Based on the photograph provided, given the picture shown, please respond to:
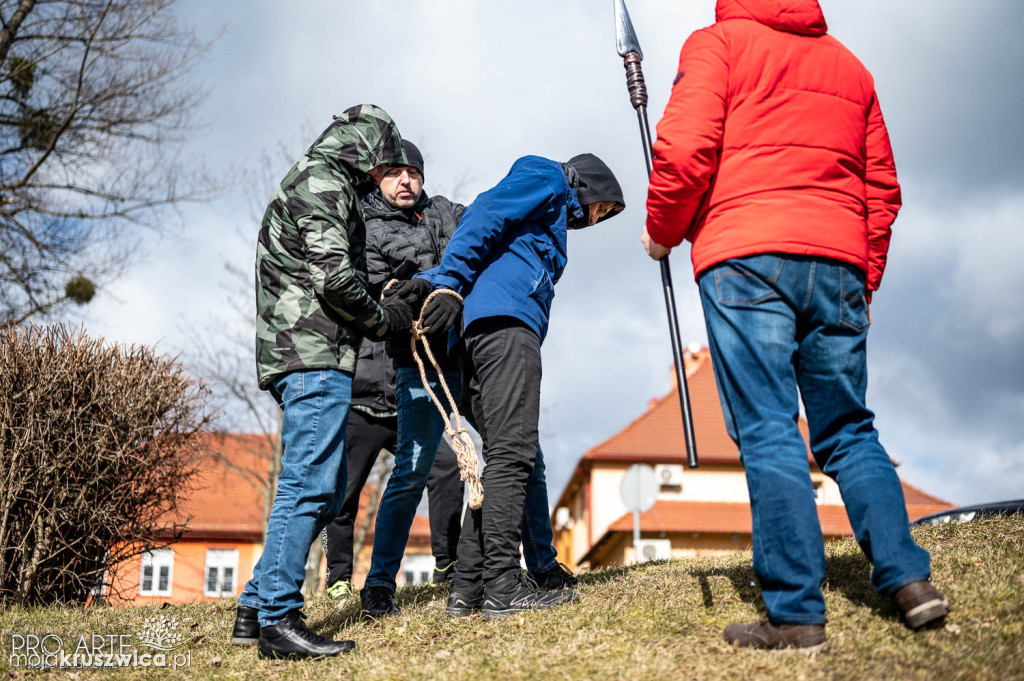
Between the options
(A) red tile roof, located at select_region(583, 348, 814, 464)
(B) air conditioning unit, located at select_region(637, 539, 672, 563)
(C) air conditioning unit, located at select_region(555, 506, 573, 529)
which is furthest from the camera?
(C) air conditioning unit, located at select_region(555, 506, 573, 529)

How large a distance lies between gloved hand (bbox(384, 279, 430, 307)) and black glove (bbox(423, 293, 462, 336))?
0.22 m

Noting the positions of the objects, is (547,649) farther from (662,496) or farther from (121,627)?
(662,496)

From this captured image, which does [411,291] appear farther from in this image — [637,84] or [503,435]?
[637,84]

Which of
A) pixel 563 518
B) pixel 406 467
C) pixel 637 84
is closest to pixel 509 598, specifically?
pixel 406 467

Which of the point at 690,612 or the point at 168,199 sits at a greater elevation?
the point at 168,199

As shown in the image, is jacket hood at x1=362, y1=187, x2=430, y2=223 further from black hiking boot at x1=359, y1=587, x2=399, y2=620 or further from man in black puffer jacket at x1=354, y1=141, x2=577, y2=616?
black hiking boot at x1=359, y1=587, x2=399, y2=620

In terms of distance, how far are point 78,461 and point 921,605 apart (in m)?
5.91

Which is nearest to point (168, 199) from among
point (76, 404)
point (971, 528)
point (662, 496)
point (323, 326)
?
point (76, 404)

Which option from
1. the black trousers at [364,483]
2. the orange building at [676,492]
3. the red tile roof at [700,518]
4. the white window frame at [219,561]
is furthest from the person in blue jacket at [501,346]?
the white window frame at [219,561]

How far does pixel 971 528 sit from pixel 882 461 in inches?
81.0

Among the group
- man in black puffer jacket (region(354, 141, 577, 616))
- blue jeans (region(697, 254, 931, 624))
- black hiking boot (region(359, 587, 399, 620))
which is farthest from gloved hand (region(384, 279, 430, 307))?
blue jeans (region(697, 254, 931, 624))

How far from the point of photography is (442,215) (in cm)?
541

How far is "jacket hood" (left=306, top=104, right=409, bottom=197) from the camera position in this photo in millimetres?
4137

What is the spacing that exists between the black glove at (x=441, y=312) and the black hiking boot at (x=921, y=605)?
2183mm
